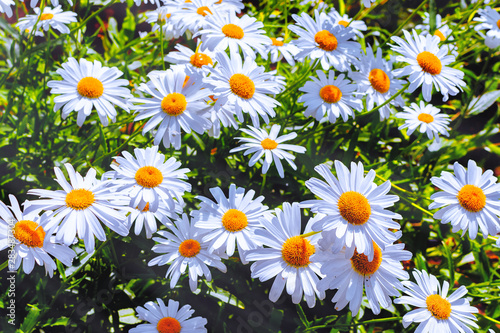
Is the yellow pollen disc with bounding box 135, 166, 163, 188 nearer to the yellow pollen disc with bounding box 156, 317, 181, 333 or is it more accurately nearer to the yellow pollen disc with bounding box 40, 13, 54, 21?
the yellow pollen disc with bounding box 156, 317, 181, 333

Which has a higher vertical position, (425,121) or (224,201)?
(425,121)

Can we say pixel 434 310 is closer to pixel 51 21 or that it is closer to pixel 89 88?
pixel 89 88

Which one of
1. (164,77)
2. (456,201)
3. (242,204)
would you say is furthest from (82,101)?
(456,201)

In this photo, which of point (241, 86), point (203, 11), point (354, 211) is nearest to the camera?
point (354, 211)

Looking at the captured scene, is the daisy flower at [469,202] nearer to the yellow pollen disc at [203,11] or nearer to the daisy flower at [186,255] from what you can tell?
the daisy flower at [186,255]

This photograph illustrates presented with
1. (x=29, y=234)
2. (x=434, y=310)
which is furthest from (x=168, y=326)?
(x=434, y=310)

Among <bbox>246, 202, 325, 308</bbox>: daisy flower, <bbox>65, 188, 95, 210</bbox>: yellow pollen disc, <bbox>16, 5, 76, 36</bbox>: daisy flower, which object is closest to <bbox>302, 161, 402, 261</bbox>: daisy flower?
<bbox>246, 202, 325, 308</bbox>: daisy flower

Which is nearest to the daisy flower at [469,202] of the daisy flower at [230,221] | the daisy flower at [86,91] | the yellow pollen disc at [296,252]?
the yellow pollen disc at [296,252]
